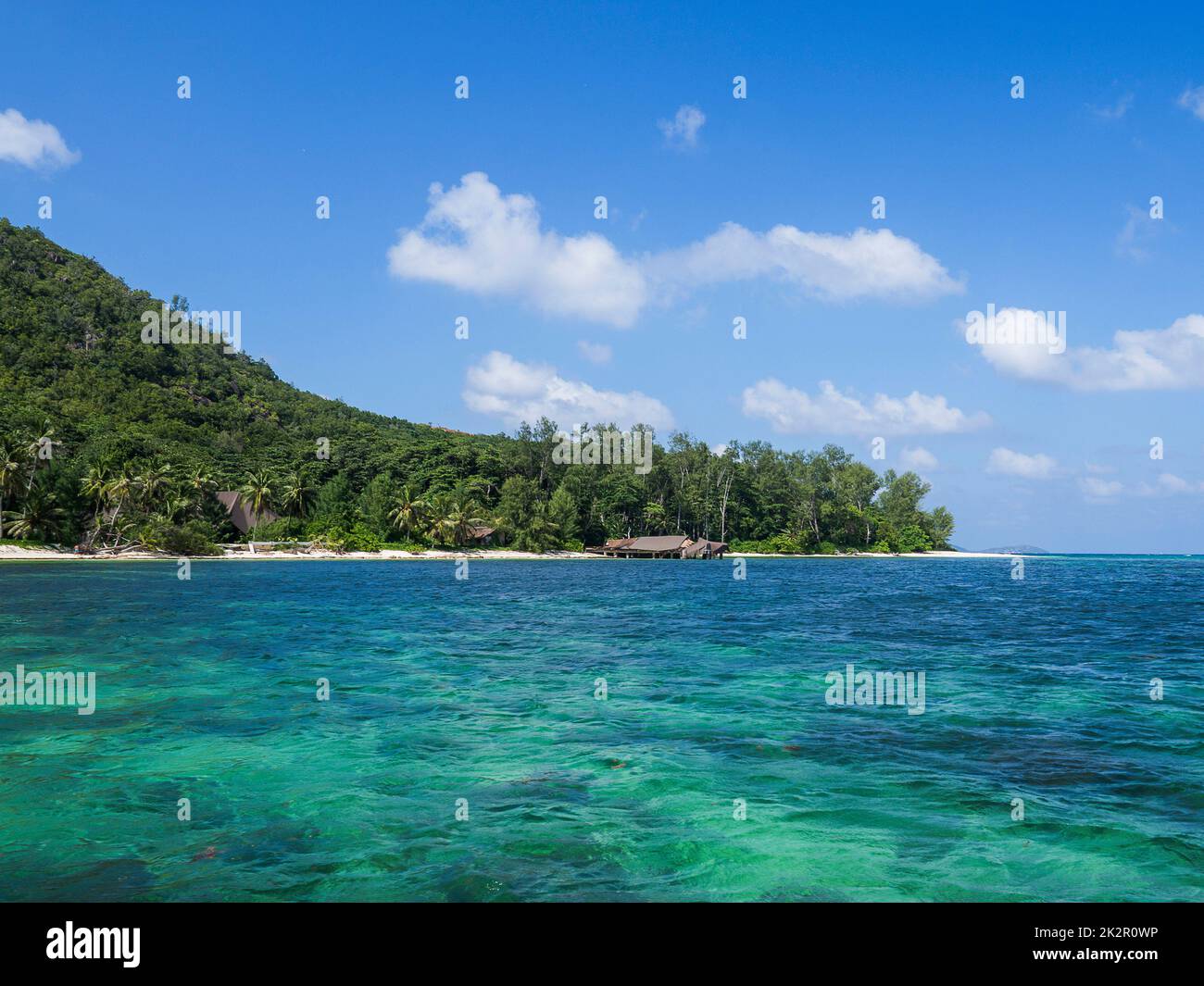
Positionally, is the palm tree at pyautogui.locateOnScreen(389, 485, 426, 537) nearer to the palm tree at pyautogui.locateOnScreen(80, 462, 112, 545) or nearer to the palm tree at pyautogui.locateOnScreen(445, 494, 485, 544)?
the palm tree at pyautogui.locateOnScreen(445, 494, 485, 544)

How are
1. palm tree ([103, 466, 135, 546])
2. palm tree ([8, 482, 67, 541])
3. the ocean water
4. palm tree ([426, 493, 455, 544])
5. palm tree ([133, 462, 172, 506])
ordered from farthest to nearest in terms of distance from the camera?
palm tree ([426, 493, 455, 544]), palm tree ([133, 462, 172, 506]), palm tree ([103, 466, 135, 546]), palm tree ([8, 482, 67, 541]), the ocean water

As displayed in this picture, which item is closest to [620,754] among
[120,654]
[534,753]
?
[534,753]

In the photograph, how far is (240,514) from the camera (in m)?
97.2

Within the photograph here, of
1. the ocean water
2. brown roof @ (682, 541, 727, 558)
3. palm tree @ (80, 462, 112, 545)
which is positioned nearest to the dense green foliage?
palm tree @ (80, 462, 112, 545)

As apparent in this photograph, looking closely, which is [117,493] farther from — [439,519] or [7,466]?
[439,519]

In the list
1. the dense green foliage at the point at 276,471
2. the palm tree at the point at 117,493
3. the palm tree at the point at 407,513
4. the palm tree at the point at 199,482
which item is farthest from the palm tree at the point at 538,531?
the palm tree at the point at 117,493

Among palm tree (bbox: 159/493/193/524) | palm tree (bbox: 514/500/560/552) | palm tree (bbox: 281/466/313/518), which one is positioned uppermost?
palm tree (bbox: 281/466/313/518)

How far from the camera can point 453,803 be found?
10156 mm

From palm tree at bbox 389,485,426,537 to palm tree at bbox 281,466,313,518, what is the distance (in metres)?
11.6

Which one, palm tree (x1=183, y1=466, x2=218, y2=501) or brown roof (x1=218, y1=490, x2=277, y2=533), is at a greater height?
palm tree (x1=183, y1=466, x2=218, y2=501)

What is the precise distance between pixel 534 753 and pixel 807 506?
5518 inches

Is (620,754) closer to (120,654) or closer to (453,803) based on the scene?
(453,803)

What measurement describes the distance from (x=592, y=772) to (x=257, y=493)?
311ft

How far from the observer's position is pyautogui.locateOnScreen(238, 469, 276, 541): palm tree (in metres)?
95.4
